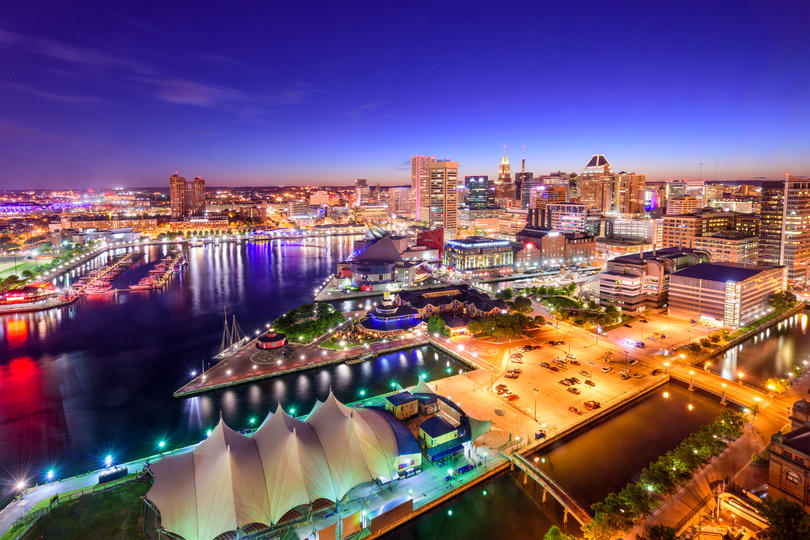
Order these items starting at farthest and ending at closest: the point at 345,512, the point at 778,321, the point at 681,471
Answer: the point at 778,321
the point at 681,471
the point at 345,512

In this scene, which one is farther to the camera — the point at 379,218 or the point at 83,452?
the point at 379,218

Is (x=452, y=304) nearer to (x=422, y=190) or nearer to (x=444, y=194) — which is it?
(x=444, y=194)

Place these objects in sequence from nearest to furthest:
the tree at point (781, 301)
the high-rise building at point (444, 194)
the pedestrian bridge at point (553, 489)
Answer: the pedestrian bridge at point (553, 489), the tree at point (781, 301), the high-rise building at point (444, 194)

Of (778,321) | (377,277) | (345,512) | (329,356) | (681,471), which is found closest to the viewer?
(345,512)

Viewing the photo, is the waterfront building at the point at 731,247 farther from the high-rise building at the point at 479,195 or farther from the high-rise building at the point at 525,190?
the high-rise building at the point at 525,190

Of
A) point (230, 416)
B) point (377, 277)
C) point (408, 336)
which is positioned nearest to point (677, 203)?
point (377, 277)

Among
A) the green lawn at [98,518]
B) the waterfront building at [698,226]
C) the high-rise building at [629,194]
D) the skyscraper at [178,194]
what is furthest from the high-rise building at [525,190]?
the green lawn at [98,518]

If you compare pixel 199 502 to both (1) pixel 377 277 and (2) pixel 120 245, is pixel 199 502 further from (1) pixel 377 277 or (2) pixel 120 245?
(2) pixel 120 245

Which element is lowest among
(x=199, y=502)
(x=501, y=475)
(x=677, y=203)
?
(x=501, y=475)

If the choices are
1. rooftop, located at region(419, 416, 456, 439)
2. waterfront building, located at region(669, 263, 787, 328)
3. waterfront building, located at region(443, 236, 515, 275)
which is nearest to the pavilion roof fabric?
rooftop, located at region(419, 416, 456, 439)
